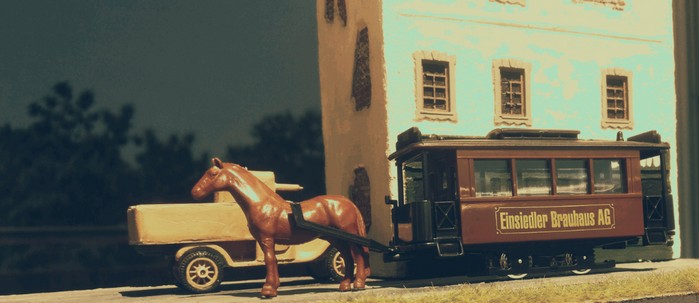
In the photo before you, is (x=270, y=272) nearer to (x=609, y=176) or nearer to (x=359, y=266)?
(x=359, y=266)

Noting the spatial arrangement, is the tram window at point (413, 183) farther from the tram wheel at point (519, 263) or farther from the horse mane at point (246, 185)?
the horse mane at point (246, 185)

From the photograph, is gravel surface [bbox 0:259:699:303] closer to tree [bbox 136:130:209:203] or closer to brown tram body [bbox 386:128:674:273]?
brown tram body [bbox 386:128:674:273]

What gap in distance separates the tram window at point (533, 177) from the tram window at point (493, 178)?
0.66ft

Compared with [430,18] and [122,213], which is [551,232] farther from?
[122,213]

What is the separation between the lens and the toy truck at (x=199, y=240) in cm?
1348

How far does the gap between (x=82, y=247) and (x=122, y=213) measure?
121cm

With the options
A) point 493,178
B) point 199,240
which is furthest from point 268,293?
point 493,178

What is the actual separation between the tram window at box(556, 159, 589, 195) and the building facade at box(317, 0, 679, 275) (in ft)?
9.84

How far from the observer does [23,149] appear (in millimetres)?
17578

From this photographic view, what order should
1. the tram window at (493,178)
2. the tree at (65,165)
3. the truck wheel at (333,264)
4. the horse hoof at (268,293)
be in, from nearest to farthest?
the horse hoof at (268,293) → the tram window at (493,178) → the truck wheel at (333,264) → the tree at (65,165)

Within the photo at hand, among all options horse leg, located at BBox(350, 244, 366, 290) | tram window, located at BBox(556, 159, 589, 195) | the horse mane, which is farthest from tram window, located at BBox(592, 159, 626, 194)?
the horse mane

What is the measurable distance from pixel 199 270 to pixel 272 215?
6.65 feet

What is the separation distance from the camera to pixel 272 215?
12.5 m

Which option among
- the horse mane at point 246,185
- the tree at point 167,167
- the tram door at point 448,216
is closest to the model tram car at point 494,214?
the tram door at point 448,216
